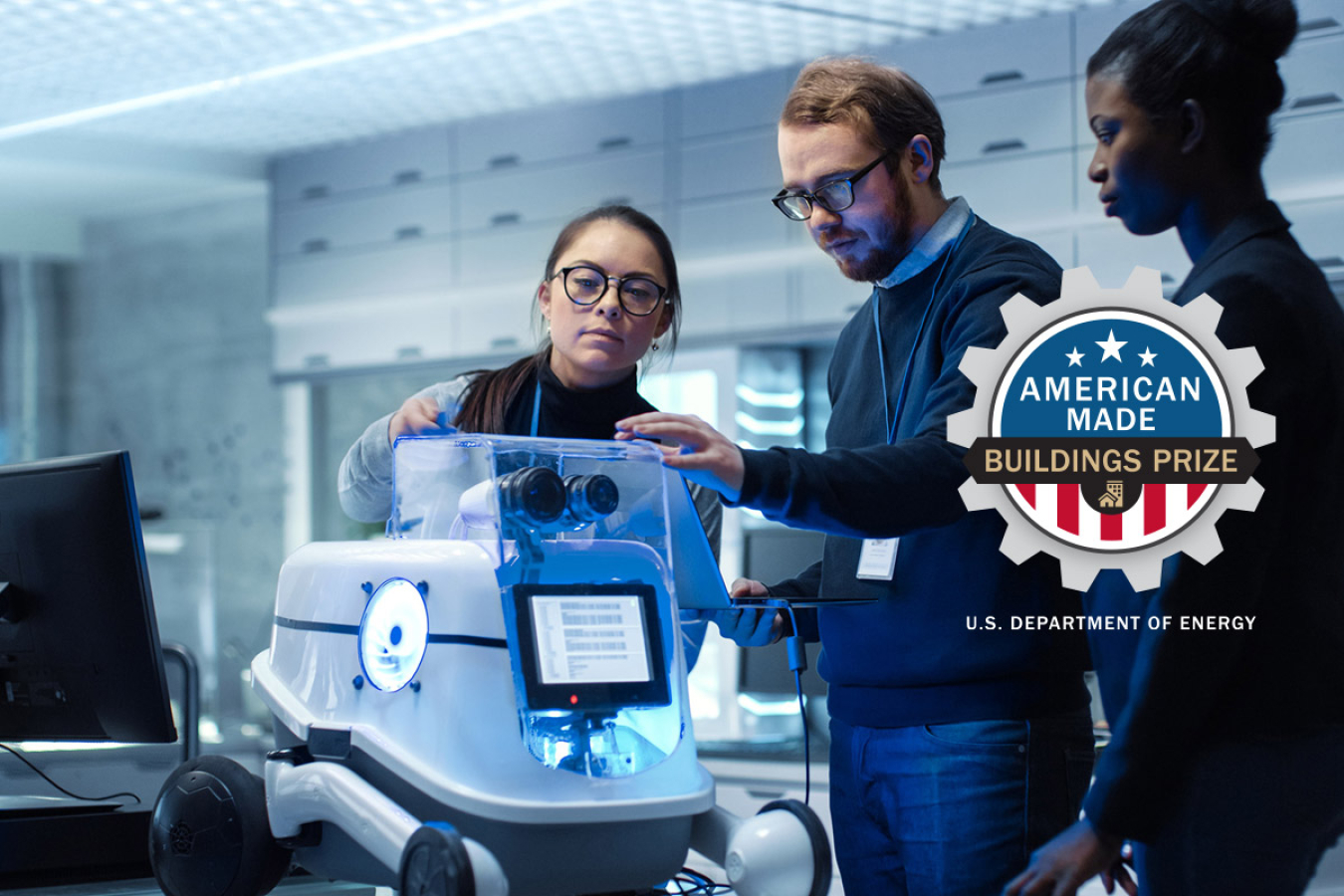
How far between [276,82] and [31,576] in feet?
10.3

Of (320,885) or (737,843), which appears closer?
(737,843)

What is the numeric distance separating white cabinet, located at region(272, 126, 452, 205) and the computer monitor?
3426 mm

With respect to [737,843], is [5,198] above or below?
above

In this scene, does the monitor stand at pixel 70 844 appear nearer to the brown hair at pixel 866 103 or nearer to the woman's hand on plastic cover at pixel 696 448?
the woman's hand on plastic cover at pixel 696 448

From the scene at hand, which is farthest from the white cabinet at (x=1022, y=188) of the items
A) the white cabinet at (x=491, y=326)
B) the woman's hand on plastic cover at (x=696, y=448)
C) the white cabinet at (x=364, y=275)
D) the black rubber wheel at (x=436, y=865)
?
the black rubber wheel at (x=436, y=865)

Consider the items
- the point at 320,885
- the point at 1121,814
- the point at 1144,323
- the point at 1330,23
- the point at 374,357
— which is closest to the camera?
the point at 1121,814

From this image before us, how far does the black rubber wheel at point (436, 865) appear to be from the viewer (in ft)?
3.17

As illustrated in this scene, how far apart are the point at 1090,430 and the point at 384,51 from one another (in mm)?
3227

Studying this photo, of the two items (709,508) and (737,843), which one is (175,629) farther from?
(737,843)

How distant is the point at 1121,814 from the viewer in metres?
1.10

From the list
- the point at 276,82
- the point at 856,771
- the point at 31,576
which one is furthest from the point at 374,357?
the point at 856,771

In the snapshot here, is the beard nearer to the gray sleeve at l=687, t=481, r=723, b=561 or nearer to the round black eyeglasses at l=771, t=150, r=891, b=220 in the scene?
the round black eyeglasses at l=771, t=150, r=891, b=220

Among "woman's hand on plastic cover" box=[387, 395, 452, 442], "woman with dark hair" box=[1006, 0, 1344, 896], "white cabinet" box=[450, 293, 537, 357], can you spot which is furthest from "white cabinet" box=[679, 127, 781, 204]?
"woman with dark hair" box=[1006, 0, 1344, 896]

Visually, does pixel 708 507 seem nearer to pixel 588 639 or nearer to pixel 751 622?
pixel 751 622
